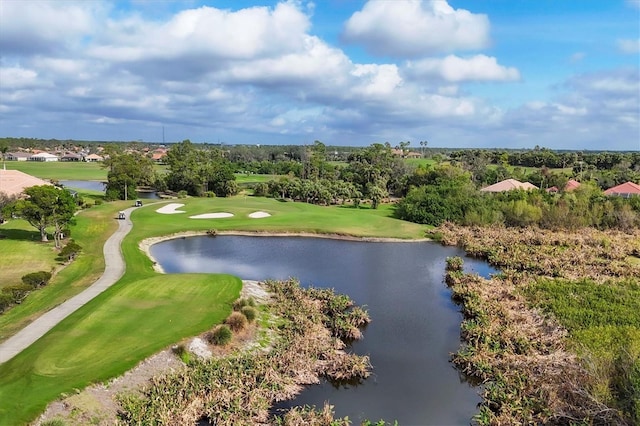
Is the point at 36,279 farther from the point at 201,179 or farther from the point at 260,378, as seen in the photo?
the point at 201,179

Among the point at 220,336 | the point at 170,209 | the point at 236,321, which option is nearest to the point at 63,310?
the point at 220,336

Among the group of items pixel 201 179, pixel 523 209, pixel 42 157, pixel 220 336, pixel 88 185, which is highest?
pixel 42 157

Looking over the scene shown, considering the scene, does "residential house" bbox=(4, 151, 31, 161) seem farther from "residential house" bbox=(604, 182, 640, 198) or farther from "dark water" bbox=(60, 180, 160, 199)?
"residential house" bbox=(604, 182, 640, 198)

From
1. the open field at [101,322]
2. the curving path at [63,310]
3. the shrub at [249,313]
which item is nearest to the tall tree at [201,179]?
the open field at [101,322]

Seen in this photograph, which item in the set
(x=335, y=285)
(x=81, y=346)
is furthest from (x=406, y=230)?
(x=81, y=346)

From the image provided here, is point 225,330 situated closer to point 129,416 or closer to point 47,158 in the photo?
point 129,416

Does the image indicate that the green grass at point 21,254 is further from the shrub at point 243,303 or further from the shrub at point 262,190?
the shrub at point 262,190

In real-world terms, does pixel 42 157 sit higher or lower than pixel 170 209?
higher
